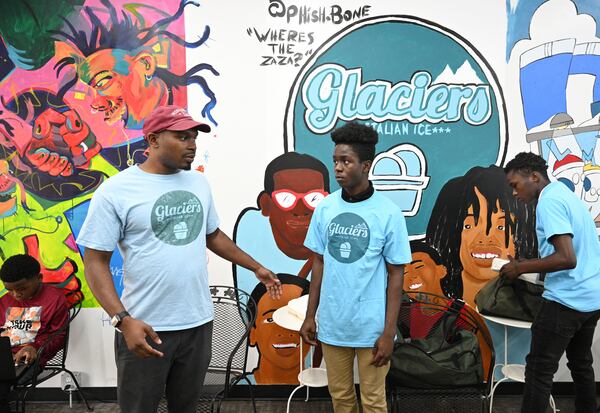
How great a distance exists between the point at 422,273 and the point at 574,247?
40.8 inches

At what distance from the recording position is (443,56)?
306 centimetres

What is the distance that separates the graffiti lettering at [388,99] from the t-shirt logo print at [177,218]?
146cm

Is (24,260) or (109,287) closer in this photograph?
(109,287)

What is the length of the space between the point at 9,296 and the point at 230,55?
2.23 meters

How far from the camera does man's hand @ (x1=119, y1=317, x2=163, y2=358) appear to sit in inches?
62.2

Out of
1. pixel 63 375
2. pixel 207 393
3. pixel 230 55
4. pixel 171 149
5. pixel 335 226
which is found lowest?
pixel 63 375

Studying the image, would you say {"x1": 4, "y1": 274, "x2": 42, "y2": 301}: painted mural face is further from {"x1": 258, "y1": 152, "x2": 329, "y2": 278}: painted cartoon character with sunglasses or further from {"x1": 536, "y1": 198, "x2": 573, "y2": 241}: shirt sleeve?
{"x1": 536, "y1": 198, "x2": 573, "y2": 241}: shirt sleeve

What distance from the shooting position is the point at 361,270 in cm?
197

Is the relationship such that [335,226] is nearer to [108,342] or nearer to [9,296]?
[108,342]

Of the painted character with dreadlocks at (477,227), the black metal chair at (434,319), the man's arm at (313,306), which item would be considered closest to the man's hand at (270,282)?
the man's arm at (313,306)

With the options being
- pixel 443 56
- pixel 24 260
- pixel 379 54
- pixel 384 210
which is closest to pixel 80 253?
pixel 24 260

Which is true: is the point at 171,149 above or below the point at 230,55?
below

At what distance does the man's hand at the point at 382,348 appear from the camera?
76.8 inches

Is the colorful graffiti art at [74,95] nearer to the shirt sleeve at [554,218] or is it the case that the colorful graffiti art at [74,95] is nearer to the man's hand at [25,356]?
the man's hand at [25,356]
